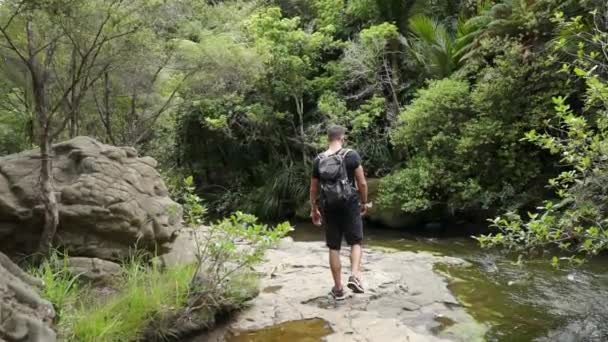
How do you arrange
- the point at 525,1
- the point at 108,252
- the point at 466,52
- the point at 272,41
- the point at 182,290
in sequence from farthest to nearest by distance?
the point at 272,41
the point at 466,52
the point at 525,1
the point at 108,252
the point at 182,290

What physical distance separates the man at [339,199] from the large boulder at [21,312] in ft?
8.90

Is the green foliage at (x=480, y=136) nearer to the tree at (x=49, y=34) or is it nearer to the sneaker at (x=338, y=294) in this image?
the sneaker at (x=338, y=294)

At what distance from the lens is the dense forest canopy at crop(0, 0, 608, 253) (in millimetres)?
7453

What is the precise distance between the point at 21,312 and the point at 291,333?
7.08 ft

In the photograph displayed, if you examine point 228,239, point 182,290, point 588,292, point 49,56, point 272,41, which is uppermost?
point 272,41

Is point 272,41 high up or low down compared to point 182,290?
up

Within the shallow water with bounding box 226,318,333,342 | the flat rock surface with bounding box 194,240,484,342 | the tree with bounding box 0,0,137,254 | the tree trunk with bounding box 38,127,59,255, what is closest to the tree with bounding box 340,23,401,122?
the flat rock surface with bounding box 194,240,484,342

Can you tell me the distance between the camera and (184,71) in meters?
12.8

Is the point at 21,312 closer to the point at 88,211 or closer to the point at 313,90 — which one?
the point at 88,211

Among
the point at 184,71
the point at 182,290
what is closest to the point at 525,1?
the point at 184,71

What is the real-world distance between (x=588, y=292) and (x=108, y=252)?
5.12 metres

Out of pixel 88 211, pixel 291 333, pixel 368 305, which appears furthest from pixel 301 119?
pixel 291 333

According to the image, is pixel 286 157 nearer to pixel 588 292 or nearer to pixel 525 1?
pixel 525 1

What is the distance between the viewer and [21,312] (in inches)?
131
